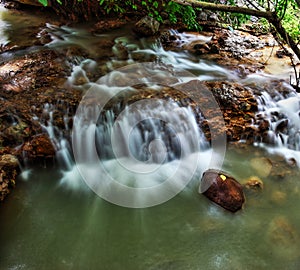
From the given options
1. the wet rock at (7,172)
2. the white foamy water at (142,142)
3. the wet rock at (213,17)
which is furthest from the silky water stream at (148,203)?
the wet rock at (213,17)

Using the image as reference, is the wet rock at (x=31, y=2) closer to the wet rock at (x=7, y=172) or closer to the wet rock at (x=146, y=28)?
the wet rock at (x=146, y=28)

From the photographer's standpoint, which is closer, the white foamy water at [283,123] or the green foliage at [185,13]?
the white foamy water at [283,123]

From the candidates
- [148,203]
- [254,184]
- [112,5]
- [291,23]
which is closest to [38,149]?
[148,203]

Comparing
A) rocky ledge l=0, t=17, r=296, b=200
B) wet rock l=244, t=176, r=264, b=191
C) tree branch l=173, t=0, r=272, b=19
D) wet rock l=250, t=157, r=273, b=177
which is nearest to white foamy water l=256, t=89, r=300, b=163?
rocky ledge l=0, t=17, r=296, b=200

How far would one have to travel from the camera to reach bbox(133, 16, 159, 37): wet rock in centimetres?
764

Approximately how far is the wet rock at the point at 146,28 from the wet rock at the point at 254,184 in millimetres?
5452

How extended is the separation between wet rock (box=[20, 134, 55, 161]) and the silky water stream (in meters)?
0.15

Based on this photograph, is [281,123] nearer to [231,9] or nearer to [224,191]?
[224,191]

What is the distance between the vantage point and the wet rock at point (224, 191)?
11.4 feet

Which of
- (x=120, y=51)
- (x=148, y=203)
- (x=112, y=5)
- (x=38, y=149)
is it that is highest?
(x=112, y=5)

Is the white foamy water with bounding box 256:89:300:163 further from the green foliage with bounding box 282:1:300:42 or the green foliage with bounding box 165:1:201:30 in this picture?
the green foliage with bounding box 165:1:201:30

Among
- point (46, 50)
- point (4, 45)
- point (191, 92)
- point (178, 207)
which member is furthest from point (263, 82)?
point (4, 45)

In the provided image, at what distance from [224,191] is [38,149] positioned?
2922 millimetres

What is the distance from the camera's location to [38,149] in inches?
163
